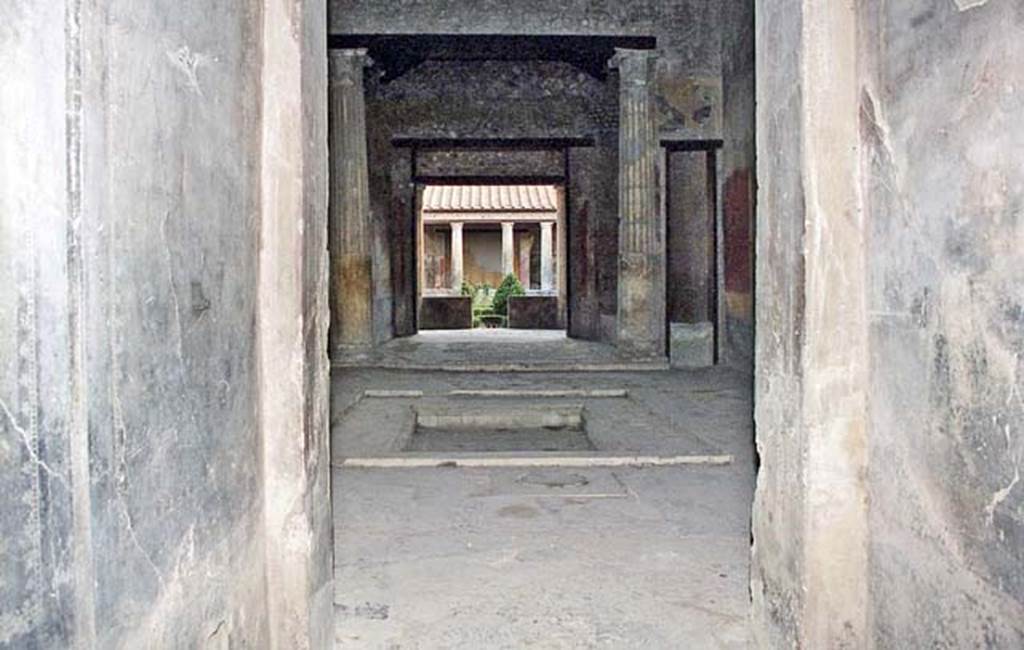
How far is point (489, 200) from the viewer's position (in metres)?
28.3

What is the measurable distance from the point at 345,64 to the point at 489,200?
59.5 feet

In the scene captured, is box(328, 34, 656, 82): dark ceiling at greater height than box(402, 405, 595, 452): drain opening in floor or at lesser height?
greater

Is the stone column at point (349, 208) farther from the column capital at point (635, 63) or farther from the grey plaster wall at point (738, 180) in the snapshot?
the grey plaster wall at point (738, 180)

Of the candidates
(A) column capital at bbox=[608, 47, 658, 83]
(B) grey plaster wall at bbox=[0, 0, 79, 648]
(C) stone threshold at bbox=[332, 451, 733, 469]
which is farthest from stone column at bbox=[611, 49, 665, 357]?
(B) grey plaster wall at bbox=[0, 0, 79, 648]

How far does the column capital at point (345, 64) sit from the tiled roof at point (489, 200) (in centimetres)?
1729

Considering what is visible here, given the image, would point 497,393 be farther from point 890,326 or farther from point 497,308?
point 497,308

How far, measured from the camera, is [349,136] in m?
10.3

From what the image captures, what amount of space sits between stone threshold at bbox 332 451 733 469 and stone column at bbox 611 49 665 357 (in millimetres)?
5508

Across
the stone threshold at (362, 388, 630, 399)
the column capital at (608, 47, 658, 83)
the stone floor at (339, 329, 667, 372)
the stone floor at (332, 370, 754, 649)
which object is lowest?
the stone floor at (332, 370, 754, 649)

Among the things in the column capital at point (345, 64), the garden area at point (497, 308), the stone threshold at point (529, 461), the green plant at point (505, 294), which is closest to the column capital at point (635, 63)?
the column capital at point (345, 64)

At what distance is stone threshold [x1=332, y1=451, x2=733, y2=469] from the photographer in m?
4.51

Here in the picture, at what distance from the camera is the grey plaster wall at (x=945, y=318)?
1.42 m

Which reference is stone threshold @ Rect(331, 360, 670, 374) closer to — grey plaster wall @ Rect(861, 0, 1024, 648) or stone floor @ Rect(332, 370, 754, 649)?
stone floor @ Rect(332, 370, 754, 649)

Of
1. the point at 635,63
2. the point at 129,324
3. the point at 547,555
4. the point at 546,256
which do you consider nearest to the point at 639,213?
the point at 635,63
